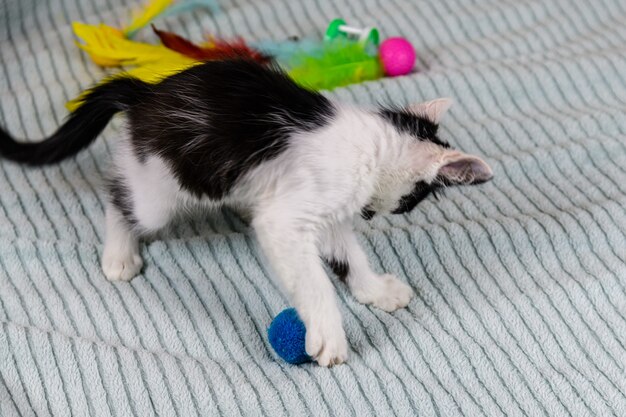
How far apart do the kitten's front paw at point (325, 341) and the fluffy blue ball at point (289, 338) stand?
31 millimetres

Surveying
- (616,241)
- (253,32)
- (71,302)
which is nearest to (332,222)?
(71,302)

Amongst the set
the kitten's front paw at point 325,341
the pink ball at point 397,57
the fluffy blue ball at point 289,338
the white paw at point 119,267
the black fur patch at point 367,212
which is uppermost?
the black fur patch at point 367,212

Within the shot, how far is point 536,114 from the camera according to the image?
1924 millimetres

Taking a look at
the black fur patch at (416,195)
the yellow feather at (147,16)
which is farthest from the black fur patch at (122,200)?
the yellow feather at (147,16)

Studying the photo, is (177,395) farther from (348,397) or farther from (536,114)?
(536,114)

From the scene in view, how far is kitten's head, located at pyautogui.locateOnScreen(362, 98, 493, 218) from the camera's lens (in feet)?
3.91

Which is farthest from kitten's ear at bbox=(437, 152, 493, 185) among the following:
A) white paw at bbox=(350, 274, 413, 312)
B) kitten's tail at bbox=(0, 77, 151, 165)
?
kitten's tail at bbox=(0, 77, 151, 165)

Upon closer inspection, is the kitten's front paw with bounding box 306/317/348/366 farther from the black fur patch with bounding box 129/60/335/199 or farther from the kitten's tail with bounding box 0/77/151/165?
the kitten's tail with bounding box 0/77/151/165

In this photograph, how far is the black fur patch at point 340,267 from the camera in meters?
1.37

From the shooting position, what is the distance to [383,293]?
4.46 ft

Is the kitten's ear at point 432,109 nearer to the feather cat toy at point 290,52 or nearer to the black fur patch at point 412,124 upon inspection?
the black fur patch at point 412,124

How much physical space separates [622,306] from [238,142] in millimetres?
749

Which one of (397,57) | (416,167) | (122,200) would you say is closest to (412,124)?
(416,167)

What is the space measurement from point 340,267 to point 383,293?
9 centimetres
